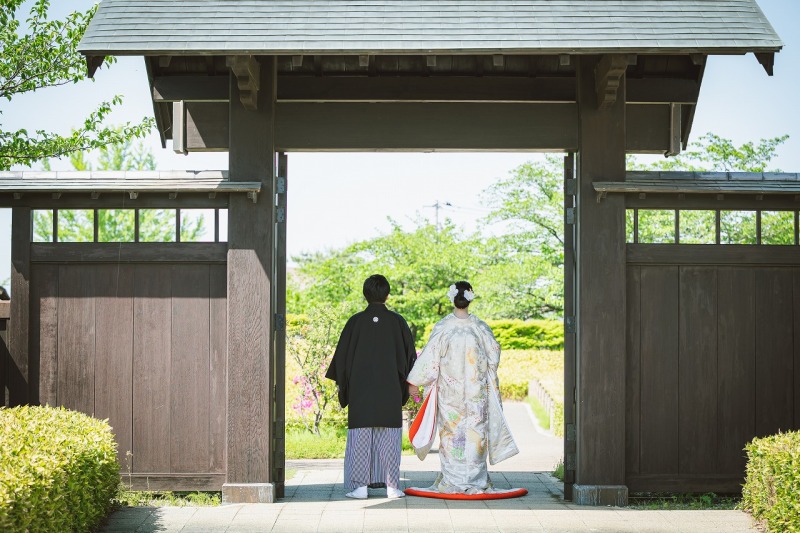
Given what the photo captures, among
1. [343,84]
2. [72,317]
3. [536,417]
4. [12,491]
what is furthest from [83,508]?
[536,417]

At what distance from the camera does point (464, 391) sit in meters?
6.62

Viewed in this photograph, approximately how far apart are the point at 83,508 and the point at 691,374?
13.5 ft

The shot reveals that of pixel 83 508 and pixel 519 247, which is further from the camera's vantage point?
pixel 519 247

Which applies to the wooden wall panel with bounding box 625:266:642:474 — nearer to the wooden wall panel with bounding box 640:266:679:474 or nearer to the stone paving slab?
the wooden wall panel with bounding box 640:266:679:474

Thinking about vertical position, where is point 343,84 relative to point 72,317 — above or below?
above

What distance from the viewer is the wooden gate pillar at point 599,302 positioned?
6.20 metres

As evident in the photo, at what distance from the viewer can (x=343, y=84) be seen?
20.9 ft

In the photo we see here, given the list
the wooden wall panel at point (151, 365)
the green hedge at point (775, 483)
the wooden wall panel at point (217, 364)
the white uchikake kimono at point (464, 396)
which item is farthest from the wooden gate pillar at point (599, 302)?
the wooden wall panel at point (151, 365)

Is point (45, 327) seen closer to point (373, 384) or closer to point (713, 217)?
point (373, 384)

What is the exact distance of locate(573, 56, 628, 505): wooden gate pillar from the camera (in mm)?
6199

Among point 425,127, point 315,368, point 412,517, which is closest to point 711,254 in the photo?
point 425,127

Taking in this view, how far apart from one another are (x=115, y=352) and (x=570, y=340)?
10.5 feet

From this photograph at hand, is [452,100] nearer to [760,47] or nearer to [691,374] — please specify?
[760,47]

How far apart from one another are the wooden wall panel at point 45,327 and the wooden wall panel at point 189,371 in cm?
84
